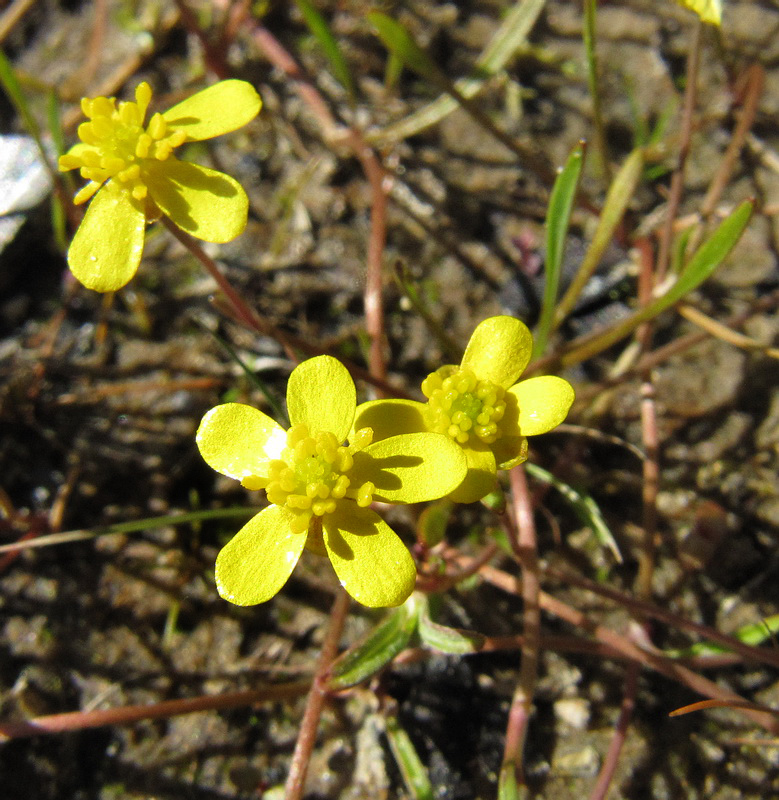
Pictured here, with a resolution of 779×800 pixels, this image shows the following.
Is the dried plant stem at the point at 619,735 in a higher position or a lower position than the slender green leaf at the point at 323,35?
lower

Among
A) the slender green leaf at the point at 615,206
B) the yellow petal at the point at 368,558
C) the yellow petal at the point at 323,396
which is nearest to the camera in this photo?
the yellow petal at the point at 368,558

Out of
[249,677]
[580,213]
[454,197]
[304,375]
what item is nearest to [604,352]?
[580,213]

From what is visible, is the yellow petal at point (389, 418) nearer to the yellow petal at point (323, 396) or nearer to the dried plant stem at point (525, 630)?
the yellow petal at point (323, 396)

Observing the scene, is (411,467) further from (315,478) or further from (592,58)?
(592,58)

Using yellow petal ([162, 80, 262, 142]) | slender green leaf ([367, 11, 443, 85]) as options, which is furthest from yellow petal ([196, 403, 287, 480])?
slender green leaf ([367, 11, 443, 85])

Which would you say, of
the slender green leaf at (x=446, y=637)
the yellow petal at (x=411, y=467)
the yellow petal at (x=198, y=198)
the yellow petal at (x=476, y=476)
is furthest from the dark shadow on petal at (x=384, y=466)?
the yellow petal at (x=198, y=198)

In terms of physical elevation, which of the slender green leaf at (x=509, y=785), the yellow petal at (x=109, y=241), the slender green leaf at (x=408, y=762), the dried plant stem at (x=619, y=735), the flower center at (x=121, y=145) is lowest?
the dried plant stem at (x=619, y=735)

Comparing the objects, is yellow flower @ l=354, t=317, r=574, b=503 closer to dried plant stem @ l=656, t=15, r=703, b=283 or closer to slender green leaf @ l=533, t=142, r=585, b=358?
slender green leaf @ l=533, t=142, r=585, b=358

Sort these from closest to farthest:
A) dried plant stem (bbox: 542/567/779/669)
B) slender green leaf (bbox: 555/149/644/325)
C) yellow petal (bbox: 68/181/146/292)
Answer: yellow petal (bbox: 68/181/146/292), dried plant stem (bbox: 542/567/779/669), slender green leaf (bbox: 555/149/644/325)
